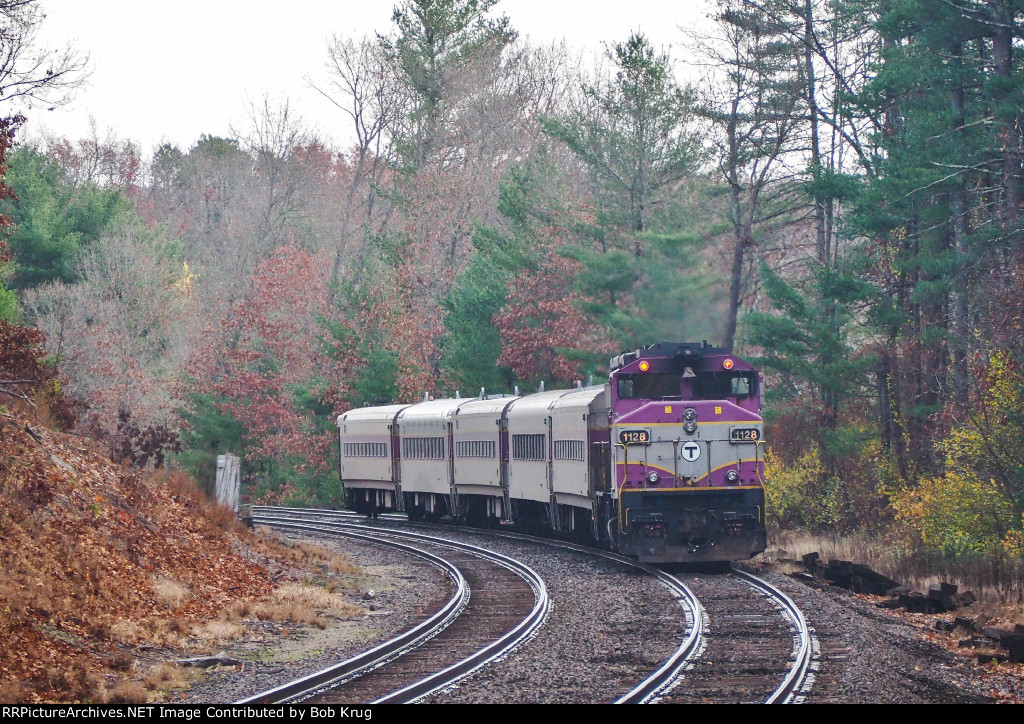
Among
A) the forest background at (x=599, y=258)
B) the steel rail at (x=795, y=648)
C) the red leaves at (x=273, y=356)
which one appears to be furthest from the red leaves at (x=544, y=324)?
the steel rail at (x=795, y=648)

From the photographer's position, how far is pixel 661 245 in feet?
120

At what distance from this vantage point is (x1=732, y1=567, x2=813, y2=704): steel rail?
10.9 m

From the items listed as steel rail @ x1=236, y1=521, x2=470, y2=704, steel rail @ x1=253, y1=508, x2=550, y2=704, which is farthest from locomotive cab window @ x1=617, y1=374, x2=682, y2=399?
steel rail @ x1=236, y1=521, x2=470, y2=704

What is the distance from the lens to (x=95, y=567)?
1602 cm

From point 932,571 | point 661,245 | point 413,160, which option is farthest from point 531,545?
point 413,160

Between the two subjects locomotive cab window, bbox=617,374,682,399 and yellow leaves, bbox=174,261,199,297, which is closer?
locomotive cab window, bbox=617,374,682,399

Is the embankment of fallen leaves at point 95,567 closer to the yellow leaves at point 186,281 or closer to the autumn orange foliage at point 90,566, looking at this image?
the autumn orange foliage at point 90,566

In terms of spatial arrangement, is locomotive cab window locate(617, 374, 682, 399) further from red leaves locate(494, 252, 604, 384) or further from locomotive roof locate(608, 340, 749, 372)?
red leaves locate(494, 252, 604, 384)

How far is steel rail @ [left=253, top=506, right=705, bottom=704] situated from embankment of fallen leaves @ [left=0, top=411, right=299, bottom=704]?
4410 mm

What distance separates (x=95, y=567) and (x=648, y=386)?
9606mm

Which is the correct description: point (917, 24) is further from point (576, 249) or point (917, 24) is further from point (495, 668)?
point (495, 668)

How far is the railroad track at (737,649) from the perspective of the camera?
1113 centimetres

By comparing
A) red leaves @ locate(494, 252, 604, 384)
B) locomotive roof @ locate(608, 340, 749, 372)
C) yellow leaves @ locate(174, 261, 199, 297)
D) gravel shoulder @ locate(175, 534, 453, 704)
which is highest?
yellow leaves @ locate(174, 261, 199, 297)

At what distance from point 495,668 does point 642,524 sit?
9267mm
